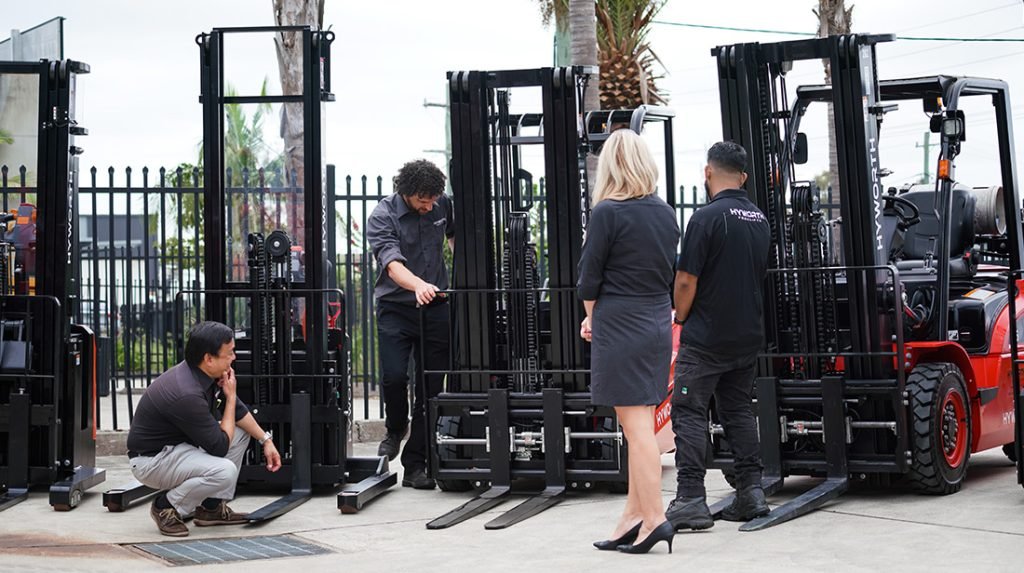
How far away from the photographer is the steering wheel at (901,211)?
9.11 metres

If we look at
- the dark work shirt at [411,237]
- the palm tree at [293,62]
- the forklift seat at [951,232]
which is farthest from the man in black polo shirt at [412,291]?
the forklift seat at [951,232]

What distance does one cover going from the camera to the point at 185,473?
7.70m

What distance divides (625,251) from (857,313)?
2.19m

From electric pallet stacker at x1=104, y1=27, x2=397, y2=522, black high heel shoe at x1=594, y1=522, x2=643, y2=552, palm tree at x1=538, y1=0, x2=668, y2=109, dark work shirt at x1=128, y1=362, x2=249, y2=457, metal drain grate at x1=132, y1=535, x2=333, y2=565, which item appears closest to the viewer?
black high heel shoe at x1=594, y1=522, x2=643, y2=552

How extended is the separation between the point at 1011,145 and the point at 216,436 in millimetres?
5381

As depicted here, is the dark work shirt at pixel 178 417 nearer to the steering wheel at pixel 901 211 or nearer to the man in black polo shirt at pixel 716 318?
the man in black polo shirt at pixel 716 318

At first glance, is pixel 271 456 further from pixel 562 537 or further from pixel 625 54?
pixel 625 54

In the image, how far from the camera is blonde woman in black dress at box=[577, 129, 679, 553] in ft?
22.1

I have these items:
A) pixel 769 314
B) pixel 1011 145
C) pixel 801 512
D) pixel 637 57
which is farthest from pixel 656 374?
pixel 637 57

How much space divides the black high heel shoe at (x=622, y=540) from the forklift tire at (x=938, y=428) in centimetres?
211

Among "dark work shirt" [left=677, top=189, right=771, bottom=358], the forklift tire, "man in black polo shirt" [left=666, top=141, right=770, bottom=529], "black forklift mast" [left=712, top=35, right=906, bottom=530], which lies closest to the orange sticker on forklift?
the forklift tire

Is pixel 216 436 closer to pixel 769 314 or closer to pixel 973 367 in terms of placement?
pixel 769 314

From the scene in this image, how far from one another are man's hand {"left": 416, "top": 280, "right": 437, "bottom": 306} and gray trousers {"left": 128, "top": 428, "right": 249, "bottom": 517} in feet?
5.20

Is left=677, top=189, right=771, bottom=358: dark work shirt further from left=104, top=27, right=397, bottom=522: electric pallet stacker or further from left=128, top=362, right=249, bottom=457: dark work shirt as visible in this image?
left=128, top=362, right=249, bottom=457: dark work shirt
